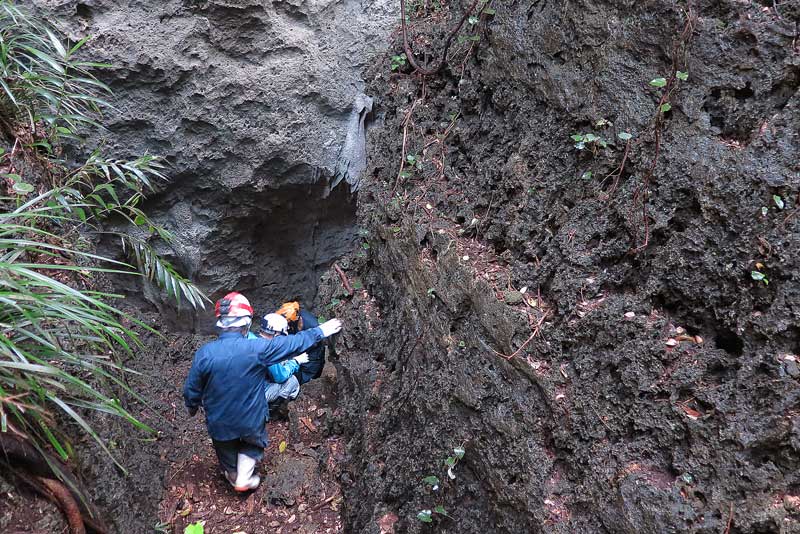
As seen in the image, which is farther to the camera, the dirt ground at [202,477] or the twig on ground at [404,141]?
the twig on ground at [404,141]

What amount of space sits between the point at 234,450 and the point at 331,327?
1084 millimetres

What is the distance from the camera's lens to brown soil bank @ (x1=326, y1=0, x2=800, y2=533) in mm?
1793

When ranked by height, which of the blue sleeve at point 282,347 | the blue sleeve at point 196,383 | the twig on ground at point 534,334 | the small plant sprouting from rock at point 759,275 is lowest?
the blue sleeve at point 196,383

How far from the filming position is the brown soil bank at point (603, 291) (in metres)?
1.79

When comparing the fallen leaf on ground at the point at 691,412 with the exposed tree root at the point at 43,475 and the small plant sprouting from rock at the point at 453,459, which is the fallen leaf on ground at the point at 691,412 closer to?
the small plant sprouting from rock at the point at 453,459

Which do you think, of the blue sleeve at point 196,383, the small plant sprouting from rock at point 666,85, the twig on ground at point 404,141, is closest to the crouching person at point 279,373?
the blue sleeve at point 196,383

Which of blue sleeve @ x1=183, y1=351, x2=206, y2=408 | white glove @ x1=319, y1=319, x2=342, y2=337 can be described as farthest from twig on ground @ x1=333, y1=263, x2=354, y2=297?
blue sleeve @ x1=183, y1=351, x2=206, y2=408

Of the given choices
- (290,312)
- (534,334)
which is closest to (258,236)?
(290,312)

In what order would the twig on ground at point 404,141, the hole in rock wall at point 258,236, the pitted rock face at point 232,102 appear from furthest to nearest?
1. the hole in rock wall at point 258,236
2. the pitted rock face at point 232,102
3. the twig on ground at point 404,141

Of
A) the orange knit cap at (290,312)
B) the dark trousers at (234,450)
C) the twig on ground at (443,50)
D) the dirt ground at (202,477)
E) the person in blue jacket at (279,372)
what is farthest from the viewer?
the orange knit cap at (290,312)

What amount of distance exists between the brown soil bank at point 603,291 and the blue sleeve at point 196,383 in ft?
3.72

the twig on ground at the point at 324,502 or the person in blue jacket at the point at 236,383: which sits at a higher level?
the person in blue jacket at the point at 236,383

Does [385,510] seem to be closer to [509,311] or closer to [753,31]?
[509,311]

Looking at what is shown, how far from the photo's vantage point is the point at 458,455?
2.59 m
